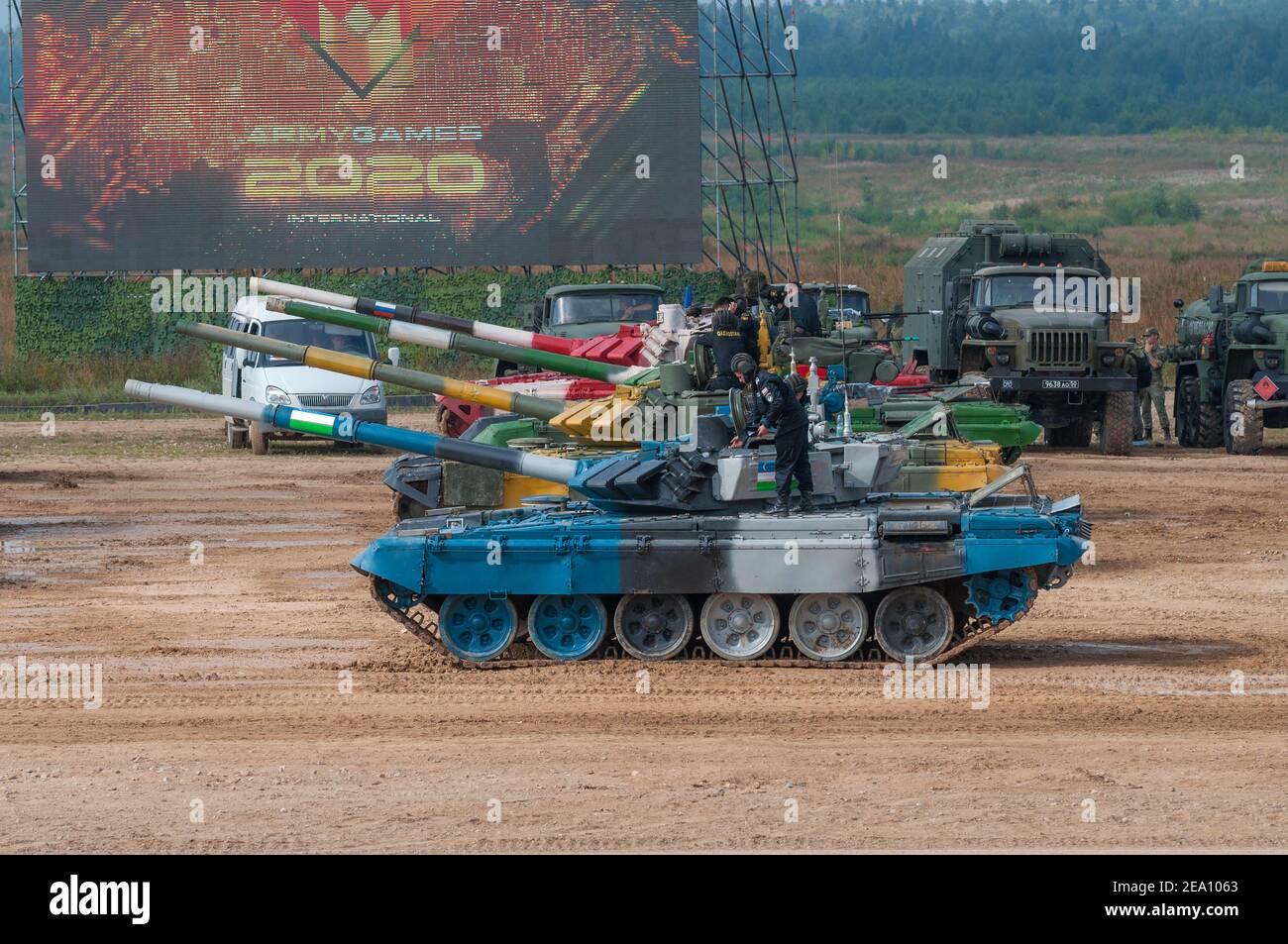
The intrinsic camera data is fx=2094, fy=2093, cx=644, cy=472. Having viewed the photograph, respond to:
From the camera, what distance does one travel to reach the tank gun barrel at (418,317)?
671 inches

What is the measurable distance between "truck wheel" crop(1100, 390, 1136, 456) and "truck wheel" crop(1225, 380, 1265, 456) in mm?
1131

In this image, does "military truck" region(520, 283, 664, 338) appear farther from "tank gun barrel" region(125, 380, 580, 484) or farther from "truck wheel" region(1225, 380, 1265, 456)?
"tank gun barrel" region(125, 380, 580, 484)

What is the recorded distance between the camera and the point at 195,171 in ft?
108

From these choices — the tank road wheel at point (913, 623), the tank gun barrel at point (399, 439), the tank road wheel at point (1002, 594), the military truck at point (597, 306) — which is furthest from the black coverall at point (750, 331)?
the military truck at point (597, 306)

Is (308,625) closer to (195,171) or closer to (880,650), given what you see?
(880,650)

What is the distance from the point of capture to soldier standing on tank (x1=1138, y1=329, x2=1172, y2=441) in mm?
26688

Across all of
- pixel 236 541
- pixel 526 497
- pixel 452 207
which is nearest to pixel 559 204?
pixel 452 207

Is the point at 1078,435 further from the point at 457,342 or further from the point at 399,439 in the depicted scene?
the point at 399,439

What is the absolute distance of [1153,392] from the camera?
90.9ft

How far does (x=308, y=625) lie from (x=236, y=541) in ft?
14.9

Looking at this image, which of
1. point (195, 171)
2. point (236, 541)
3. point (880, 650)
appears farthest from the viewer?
point (195, 171)

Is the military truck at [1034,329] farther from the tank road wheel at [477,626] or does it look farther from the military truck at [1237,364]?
the tank road wheel at [477,626]

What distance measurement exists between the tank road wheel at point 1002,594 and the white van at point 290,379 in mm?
12659

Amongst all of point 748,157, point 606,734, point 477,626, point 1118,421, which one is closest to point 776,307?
point 477,626
